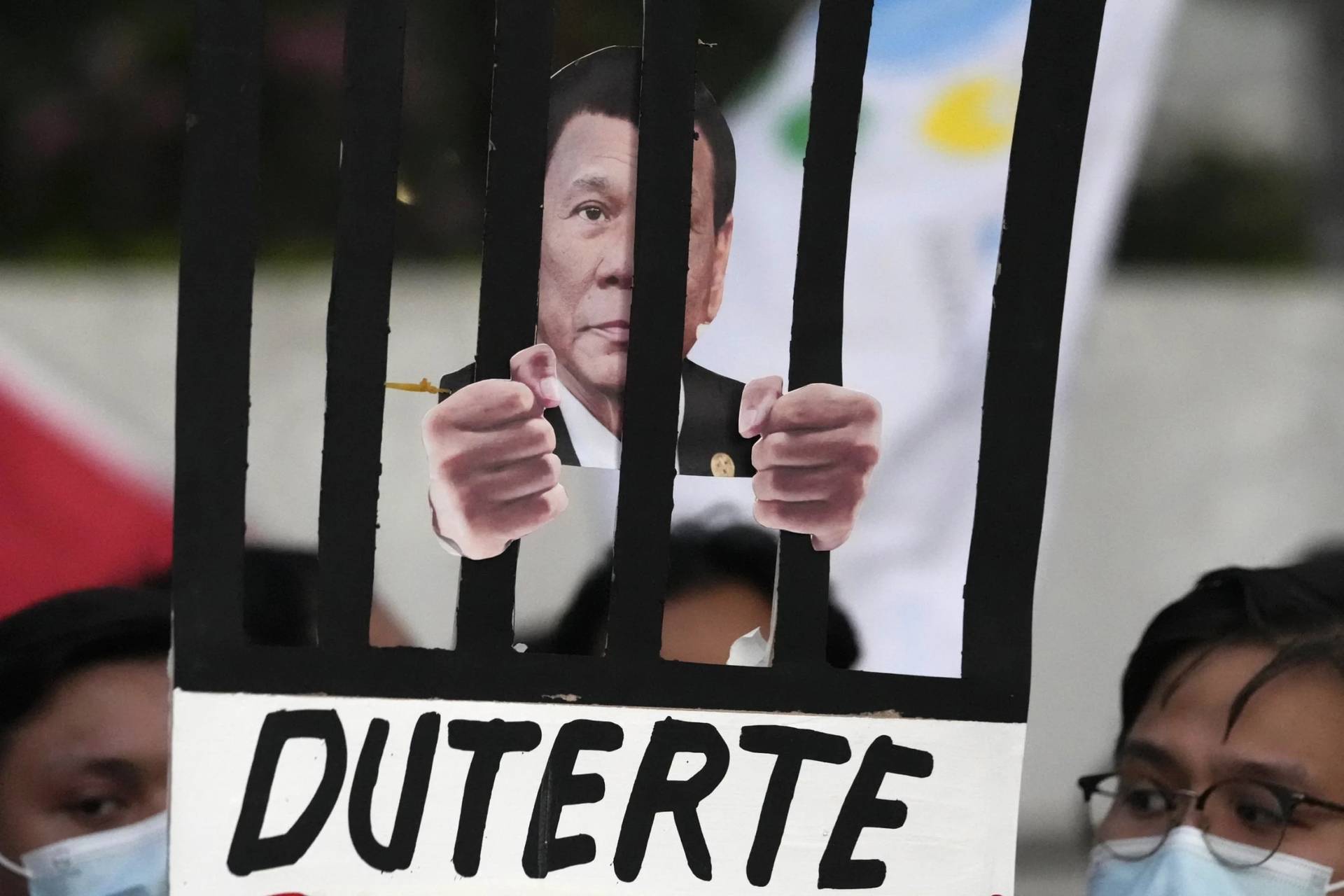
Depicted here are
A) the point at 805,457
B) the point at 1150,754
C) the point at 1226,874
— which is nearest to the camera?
the point at 805,457

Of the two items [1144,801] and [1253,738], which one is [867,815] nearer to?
[1144,801]

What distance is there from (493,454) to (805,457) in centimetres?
44

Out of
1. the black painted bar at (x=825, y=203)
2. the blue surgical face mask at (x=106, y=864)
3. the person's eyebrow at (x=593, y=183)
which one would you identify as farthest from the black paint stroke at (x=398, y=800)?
the person's eyebrow at (x=593, y=183)

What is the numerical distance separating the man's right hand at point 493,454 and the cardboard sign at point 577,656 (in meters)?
0.04

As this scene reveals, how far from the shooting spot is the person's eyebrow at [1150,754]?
2.21 meters

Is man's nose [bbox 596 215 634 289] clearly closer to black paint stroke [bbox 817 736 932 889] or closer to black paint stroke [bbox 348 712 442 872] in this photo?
black paint stroke [bbox 348 712 442 872]

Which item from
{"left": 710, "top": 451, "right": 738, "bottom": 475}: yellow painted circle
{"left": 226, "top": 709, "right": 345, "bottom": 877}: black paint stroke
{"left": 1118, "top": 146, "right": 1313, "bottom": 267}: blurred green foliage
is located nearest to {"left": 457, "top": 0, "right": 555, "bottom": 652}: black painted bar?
{"left": 226, "top": 709, "right": 345, "bottom": 877}: black paint stroke

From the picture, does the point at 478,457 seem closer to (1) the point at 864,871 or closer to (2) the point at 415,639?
(2) the point at 415,639

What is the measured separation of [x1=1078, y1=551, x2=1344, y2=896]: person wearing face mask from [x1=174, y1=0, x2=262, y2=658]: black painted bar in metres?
1.41

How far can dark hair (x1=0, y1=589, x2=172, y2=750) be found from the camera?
1.98 meters

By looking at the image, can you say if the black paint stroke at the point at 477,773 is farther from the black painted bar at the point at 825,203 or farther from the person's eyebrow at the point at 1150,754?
the person's eyebrow at the point at 1150,754

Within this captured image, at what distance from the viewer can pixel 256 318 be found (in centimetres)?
191

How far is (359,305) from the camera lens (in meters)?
1.78

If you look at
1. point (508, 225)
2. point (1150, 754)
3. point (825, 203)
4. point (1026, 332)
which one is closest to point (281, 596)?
point (508, 225)
